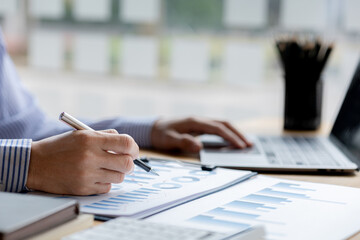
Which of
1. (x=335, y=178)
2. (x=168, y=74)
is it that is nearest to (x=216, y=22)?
(x=168, y=74)

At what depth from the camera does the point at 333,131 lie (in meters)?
1.52

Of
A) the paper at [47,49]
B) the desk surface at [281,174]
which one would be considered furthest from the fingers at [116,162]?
the paper at [47,49]

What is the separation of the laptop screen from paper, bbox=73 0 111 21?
47.6 inches

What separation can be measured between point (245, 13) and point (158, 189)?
1362mm

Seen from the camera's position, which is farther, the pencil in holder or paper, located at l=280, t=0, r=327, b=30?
paper, located at l=280, t=0, r=327, b=30

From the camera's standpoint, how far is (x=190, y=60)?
231 cm

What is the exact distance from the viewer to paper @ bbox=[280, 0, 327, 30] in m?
2.05

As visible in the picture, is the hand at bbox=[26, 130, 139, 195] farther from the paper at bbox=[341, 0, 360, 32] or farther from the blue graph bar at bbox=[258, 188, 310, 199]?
the paper at bbox=[341, 0, 360, 32]

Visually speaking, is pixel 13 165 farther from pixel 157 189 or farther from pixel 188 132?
pixel 188 132

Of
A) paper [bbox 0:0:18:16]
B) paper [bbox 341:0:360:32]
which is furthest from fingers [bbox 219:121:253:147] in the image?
paper [bbox 0:0:18:16]

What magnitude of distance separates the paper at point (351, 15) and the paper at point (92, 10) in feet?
3.05

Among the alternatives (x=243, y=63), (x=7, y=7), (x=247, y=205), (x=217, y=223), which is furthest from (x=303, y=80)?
(x=7, y=7)

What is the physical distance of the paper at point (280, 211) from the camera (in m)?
0.75

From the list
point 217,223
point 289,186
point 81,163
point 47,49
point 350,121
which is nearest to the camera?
point 217,223
